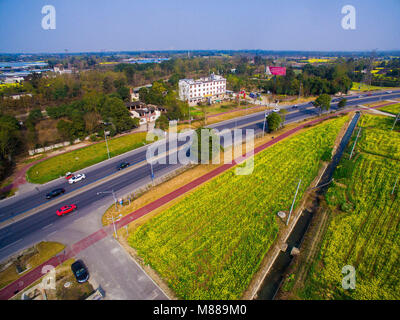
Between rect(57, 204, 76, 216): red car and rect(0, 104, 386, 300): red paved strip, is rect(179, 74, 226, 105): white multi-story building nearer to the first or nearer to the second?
rect(0, 104, 386, 300): red paved strip

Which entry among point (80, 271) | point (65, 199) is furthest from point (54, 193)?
point (80, 271)

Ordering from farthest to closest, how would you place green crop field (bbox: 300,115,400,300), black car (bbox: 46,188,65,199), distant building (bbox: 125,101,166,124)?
distant building (bbox: 125,101,166,124), black car (bbox: 46,188,65,199), green crop field (bbox: 300,115,400,300)

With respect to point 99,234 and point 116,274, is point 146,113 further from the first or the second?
point 116,274

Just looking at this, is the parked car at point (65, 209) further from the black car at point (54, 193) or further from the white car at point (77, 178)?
the white car at point (77, 178)

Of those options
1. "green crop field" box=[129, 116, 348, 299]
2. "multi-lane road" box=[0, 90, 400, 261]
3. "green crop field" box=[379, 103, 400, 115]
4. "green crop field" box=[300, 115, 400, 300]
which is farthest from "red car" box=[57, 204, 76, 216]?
"green crop field" box=[379, 103, 400, 115]

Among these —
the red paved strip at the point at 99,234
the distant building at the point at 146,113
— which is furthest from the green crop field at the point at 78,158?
the red paved strip at the point at 99,234

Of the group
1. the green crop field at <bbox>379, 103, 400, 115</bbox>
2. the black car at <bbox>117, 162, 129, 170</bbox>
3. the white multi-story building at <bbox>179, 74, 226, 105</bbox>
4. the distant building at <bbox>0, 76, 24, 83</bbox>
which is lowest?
the black car at <bbox>117, 162, 129, 170</bbox>
